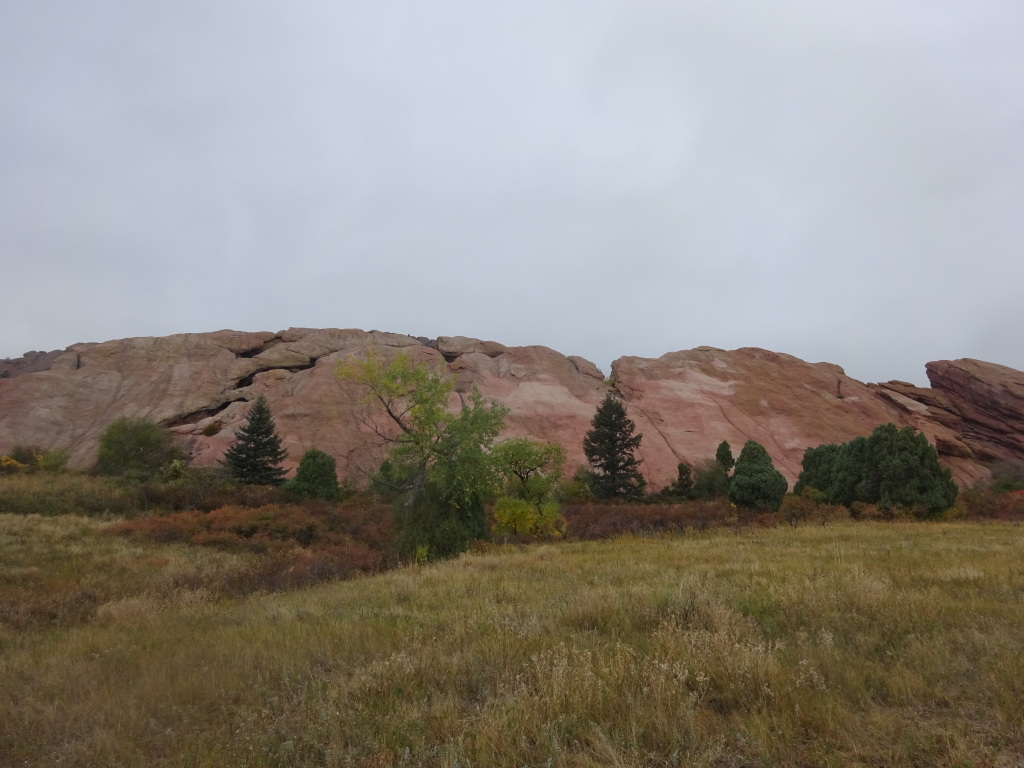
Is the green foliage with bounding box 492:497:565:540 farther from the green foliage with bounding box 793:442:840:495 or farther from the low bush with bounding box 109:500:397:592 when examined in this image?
the green foliage with bounding box 793:442:840:495

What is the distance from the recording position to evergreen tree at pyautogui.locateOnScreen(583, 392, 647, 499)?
3938cm

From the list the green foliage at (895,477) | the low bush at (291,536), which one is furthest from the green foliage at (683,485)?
the low bush at (291,536)

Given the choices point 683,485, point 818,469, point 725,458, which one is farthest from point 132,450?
point 818,469

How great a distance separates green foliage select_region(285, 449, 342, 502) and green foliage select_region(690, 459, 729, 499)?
86.2 feet

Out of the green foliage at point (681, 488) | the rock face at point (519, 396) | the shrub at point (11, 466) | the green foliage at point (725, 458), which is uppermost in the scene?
the rock face at point (519, 396)

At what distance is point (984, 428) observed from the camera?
5909 centimetres

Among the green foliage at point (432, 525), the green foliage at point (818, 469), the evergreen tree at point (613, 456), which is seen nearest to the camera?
the green foliage at point (432, 525)

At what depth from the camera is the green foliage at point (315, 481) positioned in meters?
32.2

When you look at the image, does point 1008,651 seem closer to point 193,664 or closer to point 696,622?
point 696,622

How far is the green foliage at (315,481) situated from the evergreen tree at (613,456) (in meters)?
18.6

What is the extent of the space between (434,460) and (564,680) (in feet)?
46.5

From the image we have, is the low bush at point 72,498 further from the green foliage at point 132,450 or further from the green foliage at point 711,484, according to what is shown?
the green foliage at point 711,484

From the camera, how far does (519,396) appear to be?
56.3m

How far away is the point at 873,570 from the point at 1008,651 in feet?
15.3
